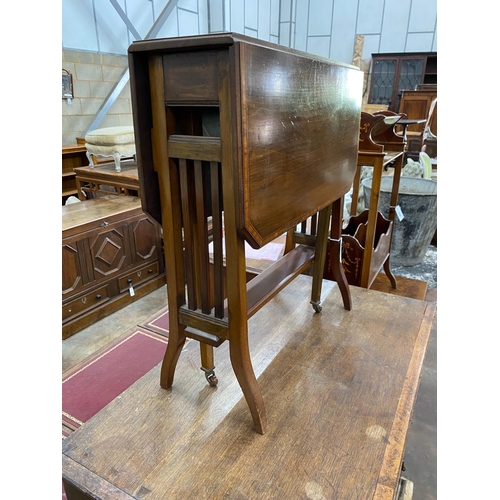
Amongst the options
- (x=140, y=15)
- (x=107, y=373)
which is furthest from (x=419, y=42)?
(x=107, y=373)

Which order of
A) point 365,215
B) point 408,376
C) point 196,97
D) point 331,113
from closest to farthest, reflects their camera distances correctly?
point 196,97 < point 331,113 < point 408,376 < point 365,215

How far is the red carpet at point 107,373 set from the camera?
1.71 meters

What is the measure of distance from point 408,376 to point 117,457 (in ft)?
3.07

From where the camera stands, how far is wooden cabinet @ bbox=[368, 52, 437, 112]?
6.98m

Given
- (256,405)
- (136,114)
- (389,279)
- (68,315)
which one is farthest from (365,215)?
(68,315)

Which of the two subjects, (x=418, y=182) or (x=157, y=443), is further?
(x=418, y=182)

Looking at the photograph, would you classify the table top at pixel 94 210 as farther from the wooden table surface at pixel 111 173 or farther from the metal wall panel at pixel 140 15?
the metal wall panel at pixel 140 15

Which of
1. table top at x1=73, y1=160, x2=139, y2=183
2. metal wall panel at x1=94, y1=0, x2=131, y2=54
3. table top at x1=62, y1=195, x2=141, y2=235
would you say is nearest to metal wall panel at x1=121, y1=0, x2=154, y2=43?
metal wall panel at x1=94, y1=0, x2=131, y2=54

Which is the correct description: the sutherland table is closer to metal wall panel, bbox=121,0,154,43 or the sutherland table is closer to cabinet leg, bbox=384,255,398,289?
cabinet leg, bbox=384,255,398,289

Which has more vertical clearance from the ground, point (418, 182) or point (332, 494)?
point (418, 182)

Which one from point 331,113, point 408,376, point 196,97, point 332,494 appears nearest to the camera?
point 196,97

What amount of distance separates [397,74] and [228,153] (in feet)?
25.1

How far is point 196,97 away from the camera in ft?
2.59

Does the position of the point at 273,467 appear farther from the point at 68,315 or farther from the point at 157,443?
the point at 68,315
